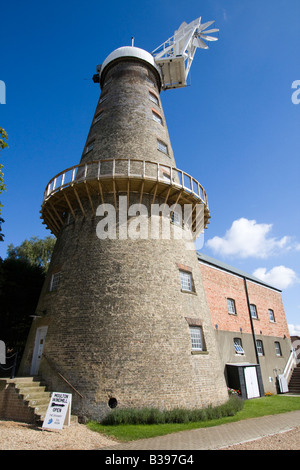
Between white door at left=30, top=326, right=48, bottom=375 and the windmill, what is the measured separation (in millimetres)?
20811

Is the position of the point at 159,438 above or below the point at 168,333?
below

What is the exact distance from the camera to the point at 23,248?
95.7 ft

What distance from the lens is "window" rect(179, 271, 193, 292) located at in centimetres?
1400

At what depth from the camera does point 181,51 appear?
23938 millimetres

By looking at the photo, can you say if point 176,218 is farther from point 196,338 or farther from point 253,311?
point 253,311

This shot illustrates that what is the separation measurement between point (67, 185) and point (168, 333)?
8442 millimetres

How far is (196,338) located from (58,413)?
21.4 ft

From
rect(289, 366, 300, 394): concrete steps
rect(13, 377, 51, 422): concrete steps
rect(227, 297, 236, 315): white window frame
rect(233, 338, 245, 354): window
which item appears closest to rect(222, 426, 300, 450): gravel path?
rect(13, 377, 51, 422): concrete steps

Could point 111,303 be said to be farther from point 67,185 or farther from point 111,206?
point 67,185

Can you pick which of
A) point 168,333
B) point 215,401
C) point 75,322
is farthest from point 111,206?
point 215,401

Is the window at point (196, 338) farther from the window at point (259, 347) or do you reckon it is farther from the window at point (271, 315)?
the window at point (271, 315)

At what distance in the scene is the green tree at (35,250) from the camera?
93.8 ft

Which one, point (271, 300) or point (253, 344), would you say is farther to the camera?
point (271, 300)
